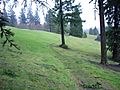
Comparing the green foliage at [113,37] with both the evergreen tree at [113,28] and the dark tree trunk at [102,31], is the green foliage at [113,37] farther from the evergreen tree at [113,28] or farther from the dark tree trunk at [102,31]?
the dark tree trunk at [102,31]

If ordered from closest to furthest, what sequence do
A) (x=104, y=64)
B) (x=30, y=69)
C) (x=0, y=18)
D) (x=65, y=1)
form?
(x=0, y=18)
(x=30, y=69)
(x=104, y=64)
(x=65, y=1)

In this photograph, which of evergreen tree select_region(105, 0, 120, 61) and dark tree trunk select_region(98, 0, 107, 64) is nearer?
dark tree trunk select_region(98, 0, 107, 64)

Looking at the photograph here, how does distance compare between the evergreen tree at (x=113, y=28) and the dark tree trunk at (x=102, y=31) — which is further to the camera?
the evergreen tree at (x=113, y=28)

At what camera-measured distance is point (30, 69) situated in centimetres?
1823

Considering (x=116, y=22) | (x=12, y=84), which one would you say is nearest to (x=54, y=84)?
(x=12, y=84)

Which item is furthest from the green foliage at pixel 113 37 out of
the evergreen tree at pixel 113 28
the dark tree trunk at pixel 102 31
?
the dark tree trunk at pixel 102 31

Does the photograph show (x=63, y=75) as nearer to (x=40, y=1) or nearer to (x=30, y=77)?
Answer: (x=30, y=77)

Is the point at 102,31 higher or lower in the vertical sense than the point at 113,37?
higher

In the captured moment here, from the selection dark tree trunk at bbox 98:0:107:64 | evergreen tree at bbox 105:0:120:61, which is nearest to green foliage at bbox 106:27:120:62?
evergreen tree at bbox 105:0:120:61

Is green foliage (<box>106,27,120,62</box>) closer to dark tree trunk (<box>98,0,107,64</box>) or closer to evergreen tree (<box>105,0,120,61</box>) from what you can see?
evergreen tree (<box>105,0,120,61</box>)

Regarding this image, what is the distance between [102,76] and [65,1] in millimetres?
26034

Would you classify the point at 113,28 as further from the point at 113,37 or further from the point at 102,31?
Answer: the point at 102,31

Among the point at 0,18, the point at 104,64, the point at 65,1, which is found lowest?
the point at 104,64

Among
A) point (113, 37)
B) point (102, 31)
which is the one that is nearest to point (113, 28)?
point (113, 37)
